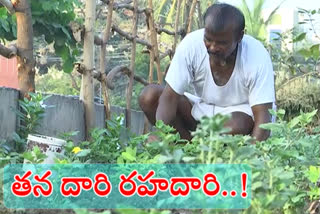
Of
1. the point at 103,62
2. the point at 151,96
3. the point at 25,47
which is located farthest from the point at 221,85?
the point at 103,62

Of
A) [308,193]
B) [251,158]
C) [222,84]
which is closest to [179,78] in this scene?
[222,84]

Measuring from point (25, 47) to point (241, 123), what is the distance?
1.38m

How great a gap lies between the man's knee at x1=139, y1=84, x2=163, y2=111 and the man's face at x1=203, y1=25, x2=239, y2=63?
0.65m

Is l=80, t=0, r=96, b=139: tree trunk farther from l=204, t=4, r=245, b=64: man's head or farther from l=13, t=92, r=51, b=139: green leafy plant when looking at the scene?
l=204, t=4, r=245, b=64: man's head

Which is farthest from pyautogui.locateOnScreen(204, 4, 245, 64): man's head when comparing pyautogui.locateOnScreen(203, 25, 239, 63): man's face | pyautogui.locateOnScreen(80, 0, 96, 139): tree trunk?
pyautogui.locateOnScreen(80, 0, 96, 139): tree trunk

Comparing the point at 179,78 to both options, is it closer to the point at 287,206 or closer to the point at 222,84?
the point at 222,84

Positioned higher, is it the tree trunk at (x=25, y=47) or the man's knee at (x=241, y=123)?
the tree trunk at (x=25, y=47)

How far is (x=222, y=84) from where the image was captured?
11.8ft

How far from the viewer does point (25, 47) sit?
396cm

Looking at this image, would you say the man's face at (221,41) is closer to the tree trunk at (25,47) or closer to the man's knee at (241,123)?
the man's knee at (241,123)

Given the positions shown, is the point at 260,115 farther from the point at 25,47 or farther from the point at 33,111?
the point at 25,47

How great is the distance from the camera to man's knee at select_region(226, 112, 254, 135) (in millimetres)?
3398

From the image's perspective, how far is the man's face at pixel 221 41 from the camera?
2.99 meters

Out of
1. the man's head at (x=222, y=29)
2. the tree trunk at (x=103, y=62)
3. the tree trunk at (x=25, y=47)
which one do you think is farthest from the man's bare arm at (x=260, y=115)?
the tree trunk at (x=103, y=62)
